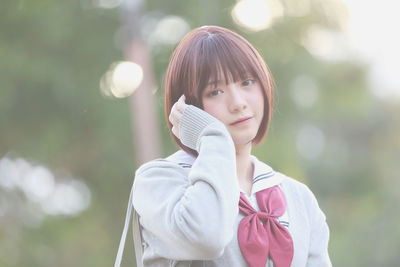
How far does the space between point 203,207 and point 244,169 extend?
17.6 inches

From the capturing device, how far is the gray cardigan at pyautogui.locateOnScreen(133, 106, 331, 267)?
1.82m

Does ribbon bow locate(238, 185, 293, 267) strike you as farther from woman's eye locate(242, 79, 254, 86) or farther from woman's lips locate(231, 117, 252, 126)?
woman's eye locate(242, 79, 254, 86)

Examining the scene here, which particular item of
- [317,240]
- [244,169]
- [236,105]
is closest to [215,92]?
[236,105]

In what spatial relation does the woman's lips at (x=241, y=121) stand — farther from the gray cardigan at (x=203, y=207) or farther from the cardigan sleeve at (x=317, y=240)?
the cardigan sleeve at (x=317, y=240)

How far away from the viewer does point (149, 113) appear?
814 centimetres

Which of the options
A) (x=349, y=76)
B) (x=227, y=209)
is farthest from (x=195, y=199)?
(x=349, y=76)

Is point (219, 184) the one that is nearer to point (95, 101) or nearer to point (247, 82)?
point (247, 82)

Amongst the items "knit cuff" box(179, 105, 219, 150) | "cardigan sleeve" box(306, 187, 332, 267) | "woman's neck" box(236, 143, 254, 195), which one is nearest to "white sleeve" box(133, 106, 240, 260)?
"knit cuff" box(179, 105, 219, 150)

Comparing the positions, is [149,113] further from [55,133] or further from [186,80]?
[186,80]

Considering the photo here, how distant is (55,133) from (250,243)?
24.8 ft

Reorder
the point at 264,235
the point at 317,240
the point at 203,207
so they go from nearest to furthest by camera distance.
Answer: the point at 203,207 → the point at 264,235 → the point at 317,240

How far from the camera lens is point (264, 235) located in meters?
2.03

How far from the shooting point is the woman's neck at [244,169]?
2203mm

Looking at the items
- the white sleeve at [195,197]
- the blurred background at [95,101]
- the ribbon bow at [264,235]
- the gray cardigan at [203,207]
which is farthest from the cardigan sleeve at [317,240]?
the blurred background at [95,101]
